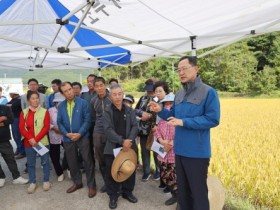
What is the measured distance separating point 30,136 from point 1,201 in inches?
40.7

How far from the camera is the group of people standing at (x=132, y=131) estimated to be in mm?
2672

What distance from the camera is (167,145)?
3.63 metres

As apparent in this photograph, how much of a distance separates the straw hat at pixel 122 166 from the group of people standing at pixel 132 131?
0.03 m

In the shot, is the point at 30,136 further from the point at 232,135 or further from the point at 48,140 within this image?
the point at 232,135

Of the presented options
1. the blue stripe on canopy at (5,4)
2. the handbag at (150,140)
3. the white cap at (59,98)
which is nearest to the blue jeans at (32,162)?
the white cap at (59,98)

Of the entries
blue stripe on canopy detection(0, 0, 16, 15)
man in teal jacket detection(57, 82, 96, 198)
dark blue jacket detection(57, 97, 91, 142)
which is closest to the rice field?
man in teal jacket detection(57, 82, 96, 198)

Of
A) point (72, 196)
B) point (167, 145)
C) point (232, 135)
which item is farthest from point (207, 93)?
point (232, 135)

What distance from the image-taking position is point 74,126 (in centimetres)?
412

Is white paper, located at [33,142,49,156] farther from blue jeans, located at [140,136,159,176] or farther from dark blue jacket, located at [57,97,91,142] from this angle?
blue jeans, located at [140,136,159,176]

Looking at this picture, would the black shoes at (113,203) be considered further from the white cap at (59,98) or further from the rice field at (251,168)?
the white cap at (59,98)

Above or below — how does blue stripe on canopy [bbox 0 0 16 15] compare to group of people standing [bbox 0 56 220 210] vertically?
above

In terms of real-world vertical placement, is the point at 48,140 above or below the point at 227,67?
below

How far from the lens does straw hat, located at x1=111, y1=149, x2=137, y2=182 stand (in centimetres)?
356

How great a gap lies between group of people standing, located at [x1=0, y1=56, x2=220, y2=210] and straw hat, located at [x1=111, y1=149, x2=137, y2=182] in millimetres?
31
